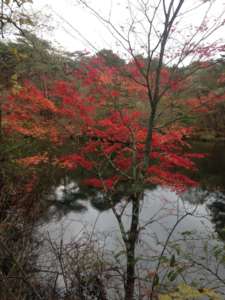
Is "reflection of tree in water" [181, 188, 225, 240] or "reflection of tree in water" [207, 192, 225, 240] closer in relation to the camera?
"reflection of tree in water" [207, 192, 225, 240]

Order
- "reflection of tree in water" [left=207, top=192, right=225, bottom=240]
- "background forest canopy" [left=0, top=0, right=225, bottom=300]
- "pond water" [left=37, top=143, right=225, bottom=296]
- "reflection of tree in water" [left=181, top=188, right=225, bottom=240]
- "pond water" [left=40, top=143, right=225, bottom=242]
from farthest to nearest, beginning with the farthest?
"reflection of tree in water" [left=181, top=188, right=225, bottom=240] → "reflection of tree in water" [left=207, top=192, right=225, bottom=240] → "pond water" [left=40, top=143, right=225, bottom=242] → "pond water" [left=37, top=143, right=225, bottom=296] → "background forest canopy" [left=0, top=0, right=225, bottom=300]

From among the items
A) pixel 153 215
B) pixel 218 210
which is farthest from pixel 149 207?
pixel 218 210

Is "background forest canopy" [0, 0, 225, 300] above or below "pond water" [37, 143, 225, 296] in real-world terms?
above

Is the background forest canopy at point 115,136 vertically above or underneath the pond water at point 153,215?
above

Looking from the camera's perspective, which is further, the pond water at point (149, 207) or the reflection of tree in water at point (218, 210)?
the reflection of tree in water at point (218, 210)

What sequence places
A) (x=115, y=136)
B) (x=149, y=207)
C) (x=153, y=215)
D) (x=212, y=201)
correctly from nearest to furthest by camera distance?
(x=115, y=136) < (x=153, y=215) < (x=149, y=207) < (x=212, y=201)

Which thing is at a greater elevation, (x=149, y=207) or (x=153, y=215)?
(x=149, y=207)

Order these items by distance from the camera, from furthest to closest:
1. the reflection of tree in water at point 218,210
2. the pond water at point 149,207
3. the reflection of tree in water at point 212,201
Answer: the reflection of tree in water at point 212,201 → the reflection of tree in water at point 218,210 → the pond water at point 149,207

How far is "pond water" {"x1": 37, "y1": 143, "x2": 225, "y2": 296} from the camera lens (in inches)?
324

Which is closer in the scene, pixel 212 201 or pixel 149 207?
pixel 149 207

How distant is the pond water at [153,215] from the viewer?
8242mm

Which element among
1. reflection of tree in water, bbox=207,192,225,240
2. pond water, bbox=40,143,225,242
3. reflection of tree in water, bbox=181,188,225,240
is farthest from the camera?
reflection of tree in water, bbox=181,188,225,240

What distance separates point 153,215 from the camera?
36.6 ft

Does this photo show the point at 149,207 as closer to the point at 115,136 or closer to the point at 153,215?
the point at 153,215
